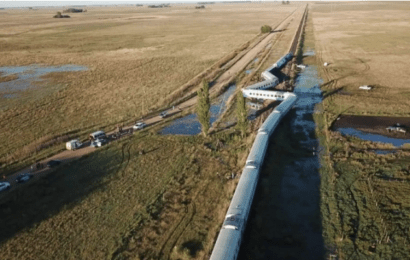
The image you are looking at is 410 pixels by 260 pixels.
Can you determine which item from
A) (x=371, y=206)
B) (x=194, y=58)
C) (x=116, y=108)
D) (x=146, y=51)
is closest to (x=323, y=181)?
(x=371, y=206)

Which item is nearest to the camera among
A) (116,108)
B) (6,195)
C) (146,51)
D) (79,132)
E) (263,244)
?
(263,244)

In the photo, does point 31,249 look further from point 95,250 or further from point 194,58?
point 194,58

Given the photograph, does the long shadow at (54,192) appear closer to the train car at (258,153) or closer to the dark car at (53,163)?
the dark car at (53,163)

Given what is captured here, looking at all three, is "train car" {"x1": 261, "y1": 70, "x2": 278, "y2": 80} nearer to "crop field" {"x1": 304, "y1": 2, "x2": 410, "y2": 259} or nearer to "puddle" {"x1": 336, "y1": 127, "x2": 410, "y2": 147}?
"crop field" {"x1": 304, "y1": 2, "x2": 410, "y2": 259}

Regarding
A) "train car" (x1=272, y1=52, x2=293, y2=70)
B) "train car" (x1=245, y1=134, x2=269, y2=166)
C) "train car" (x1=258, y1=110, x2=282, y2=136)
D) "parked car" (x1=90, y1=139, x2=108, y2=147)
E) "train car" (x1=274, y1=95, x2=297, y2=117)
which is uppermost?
"train car" (x1=272, y1=52, x2=293, y2=70)

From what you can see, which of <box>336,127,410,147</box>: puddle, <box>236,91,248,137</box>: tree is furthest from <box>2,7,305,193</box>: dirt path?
<box>336,127,410,147</box>: puddle

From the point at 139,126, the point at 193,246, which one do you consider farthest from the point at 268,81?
the point at 193,246

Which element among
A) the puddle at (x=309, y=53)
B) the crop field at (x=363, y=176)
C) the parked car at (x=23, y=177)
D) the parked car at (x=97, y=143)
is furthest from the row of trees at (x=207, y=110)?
the puddle at (x=309, y=53)
